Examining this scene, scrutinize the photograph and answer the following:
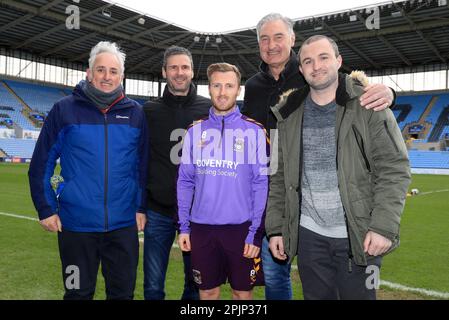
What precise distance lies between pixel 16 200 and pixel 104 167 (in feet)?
27.7

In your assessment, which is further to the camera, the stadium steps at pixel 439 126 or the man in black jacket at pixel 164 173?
the stadium steps at pixel 439 126

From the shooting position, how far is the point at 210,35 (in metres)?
31.9

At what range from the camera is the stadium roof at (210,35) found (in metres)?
24.2

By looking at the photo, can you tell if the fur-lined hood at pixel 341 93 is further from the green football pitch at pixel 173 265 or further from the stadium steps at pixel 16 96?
the stadium steps at pixel 16 96

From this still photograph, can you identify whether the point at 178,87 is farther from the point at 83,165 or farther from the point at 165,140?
the point at 83,165

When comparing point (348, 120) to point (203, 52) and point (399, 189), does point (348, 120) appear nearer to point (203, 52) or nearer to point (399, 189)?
point (399, 189)

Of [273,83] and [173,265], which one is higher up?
[273,83]

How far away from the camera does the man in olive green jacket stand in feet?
7.14

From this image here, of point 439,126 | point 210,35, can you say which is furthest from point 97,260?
point 439,126

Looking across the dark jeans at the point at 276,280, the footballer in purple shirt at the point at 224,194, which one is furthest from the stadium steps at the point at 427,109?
the footballer in purple shirt at the point at 224,194

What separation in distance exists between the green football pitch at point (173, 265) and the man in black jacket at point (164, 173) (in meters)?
0.77

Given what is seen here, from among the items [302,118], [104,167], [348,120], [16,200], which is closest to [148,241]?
[104,167]

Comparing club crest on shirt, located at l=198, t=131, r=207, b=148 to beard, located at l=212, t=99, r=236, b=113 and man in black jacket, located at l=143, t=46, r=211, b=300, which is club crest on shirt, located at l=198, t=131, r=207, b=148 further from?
man in black jacket, located at l=143, t=46, r=211, b=300

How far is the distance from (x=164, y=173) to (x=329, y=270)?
59.0 inches
